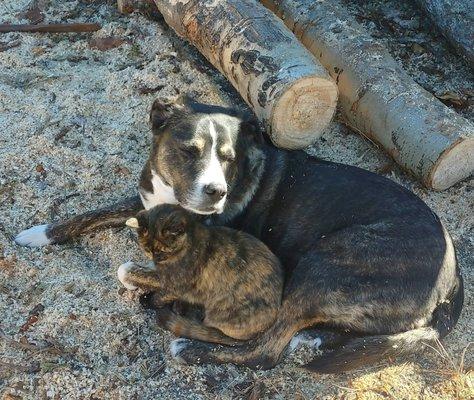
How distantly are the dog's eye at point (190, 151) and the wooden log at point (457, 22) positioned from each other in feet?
9.17

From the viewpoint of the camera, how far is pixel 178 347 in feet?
13.7

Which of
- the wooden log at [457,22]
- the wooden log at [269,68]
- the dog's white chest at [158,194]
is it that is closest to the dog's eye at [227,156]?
the dog's white chest at [158,194]

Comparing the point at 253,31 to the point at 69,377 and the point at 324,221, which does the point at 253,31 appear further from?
the point at 69,377

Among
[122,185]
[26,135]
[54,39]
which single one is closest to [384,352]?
[122,185]

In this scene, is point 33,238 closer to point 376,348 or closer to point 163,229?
point 163,229

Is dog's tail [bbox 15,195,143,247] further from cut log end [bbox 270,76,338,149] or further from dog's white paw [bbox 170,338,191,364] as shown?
cut log end [bbox 270,76,338,149]

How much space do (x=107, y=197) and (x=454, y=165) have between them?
2.51 meters

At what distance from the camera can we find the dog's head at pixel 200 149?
423cm

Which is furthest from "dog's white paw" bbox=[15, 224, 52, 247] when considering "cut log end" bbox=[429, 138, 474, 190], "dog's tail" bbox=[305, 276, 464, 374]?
"cut log end" bbox=[429, 138, 474, 190]

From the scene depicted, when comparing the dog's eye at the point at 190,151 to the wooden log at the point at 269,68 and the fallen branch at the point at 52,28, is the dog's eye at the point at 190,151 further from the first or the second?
the fallen branch at the point at 52,28

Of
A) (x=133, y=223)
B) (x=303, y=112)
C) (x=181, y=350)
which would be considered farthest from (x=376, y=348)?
(x=303, y=112)

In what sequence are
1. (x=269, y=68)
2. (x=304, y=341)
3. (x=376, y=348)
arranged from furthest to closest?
(x=269, y=68) < (x=304, y=341) < (x=376, y=348)

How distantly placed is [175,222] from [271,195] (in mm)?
997

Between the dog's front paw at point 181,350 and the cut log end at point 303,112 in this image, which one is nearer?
the dog's front paw at point 181,350
